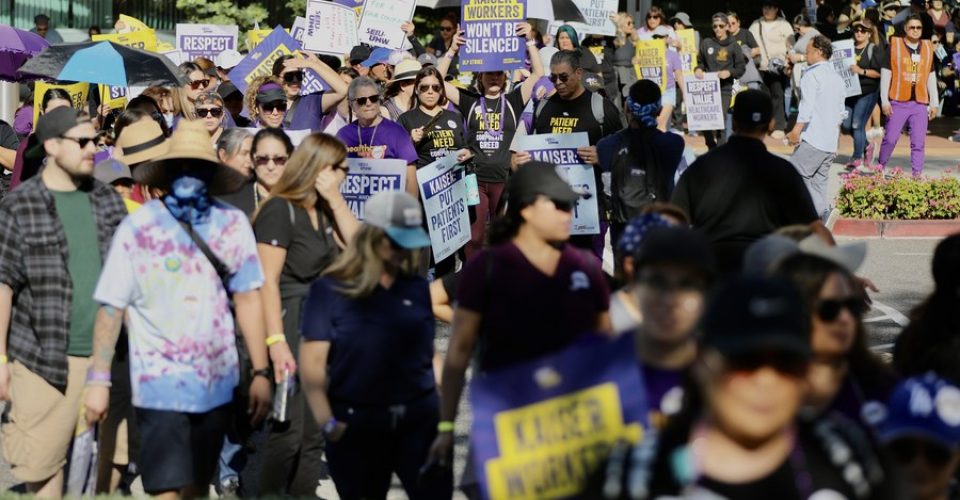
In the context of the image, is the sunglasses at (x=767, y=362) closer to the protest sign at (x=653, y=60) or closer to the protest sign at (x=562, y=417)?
the protest sign at (x=562, y=417)

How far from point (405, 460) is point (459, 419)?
3182 millimetres

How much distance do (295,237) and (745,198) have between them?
2200 mm

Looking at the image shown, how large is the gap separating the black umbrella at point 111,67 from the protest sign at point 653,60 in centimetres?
1199

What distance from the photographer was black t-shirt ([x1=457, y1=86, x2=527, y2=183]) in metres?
12.2

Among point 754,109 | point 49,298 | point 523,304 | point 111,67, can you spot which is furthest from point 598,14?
point 523,304

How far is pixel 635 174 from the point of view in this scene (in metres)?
9.91

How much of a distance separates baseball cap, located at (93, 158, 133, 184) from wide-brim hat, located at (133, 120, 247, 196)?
1.52 meters

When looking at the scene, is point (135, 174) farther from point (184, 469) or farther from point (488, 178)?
point (488, 178)

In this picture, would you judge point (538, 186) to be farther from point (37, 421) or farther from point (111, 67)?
point (111, 67)

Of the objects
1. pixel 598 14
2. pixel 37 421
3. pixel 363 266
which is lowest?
pixel 37 421

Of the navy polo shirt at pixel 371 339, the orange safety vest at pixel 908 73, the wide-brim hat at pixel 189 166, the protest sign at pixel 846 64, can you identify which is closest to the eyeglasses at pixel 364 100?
the wide-brim hat at pixel 189 166

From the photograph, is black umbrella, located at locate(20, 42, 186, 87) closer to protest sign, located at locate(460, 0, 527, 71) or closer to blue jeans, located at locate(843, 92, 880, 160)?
protest sign, located at locate(460, 0, 527, 71)

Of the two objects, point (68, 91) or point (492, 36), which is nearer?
point (68, 91)

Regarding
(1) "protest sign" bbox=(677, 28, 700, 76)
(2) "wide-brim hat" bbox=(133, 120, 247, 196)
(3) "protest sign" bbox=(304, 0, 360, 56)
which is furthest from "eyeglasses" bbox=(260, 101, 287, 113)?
(1) "protest sign" bbox=(677, 28, 700, 76)
